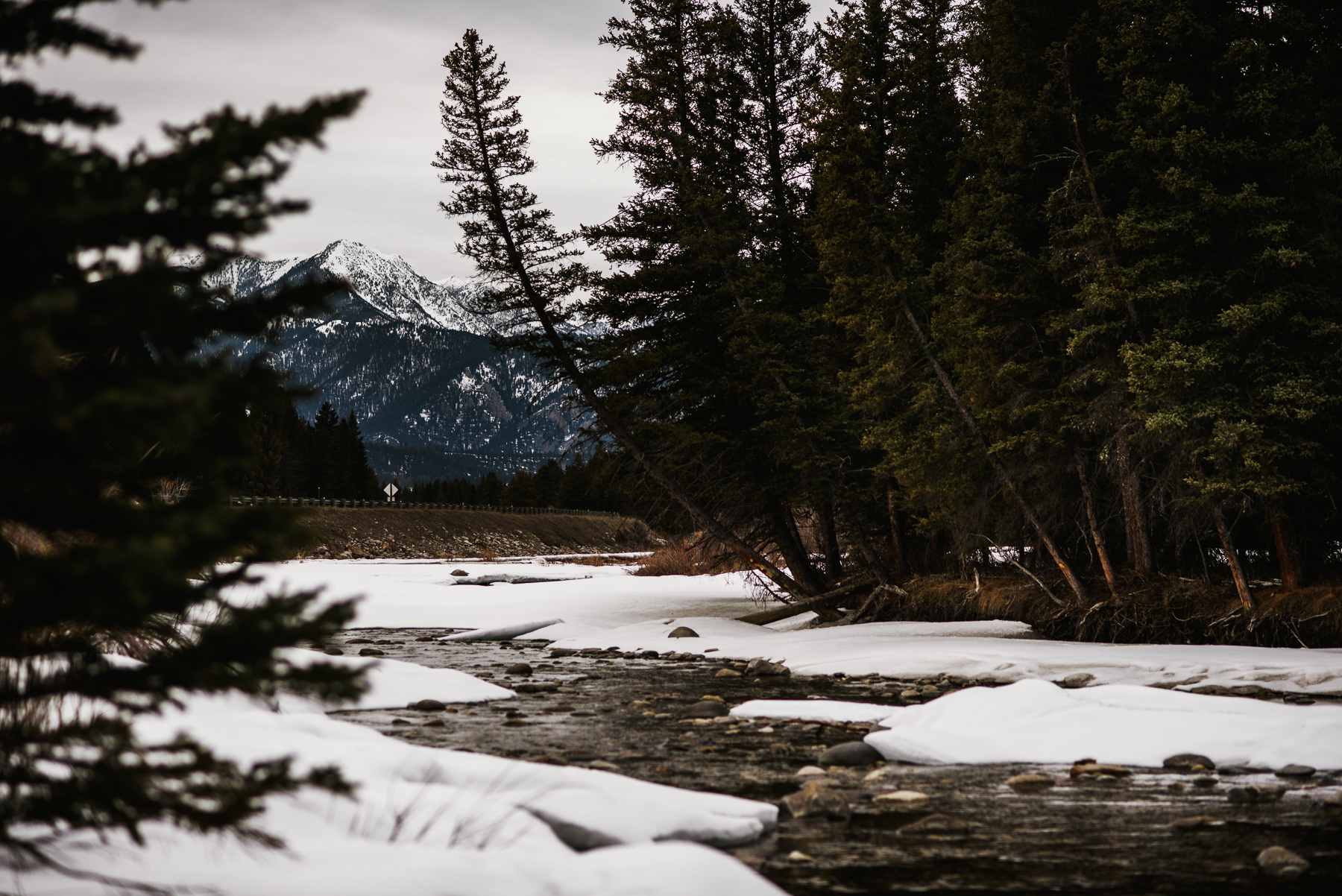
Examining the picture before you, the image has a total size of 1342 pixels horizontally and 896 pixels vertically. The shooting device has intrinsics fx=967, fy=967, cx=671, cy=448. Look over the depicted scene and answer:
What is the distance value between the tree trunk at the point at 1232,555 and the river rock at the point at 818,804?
10.2 m

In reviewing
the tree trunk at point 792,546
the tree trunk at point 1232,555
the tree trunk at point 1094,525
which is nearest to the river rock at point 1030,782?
the tree trunk at point 1232,555

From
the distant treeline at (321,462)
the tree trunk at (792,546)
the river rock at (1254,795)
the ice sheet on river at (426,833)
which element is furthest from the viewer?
the distant treeline at (321,462)

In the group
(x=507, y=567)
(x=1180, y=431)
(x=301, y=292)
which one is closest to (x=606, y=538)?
(x=507, y=567)

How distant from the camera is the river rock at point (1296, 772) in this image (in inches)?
284

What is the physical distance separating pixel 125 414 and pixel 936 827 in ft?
17.5

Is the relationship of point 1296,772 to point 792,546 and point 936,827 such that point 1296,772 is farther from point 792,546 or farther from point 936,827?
point 792,546

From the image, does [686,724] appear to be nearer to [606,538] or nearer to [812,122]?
[812,122]

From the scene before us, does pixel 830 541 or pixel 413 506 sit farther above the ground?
pixel 830 541

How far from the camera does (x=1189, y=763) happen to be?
754cm

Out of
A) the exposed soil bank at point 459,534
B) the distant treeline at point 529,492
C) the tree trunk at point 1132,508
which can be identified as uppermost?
the tree trunk at point 1132,508

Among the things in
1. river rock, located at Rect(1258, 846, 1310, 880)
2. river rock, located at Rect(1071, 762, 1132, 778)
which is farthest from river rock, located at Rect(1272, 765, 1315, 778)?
river rock, located at Rect(1258, 846, 1310, 880)

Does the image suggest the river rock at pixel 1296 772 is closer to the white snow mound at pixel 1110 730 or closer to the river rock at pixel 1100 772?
the white snow mound at pixel 1110 730

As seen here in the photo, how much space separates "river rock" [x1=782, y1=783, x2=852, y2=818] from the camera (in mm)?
6234

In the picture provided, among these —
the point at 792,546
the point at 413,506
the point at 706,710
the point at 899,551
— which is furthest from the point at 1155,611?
the point at 413,506
